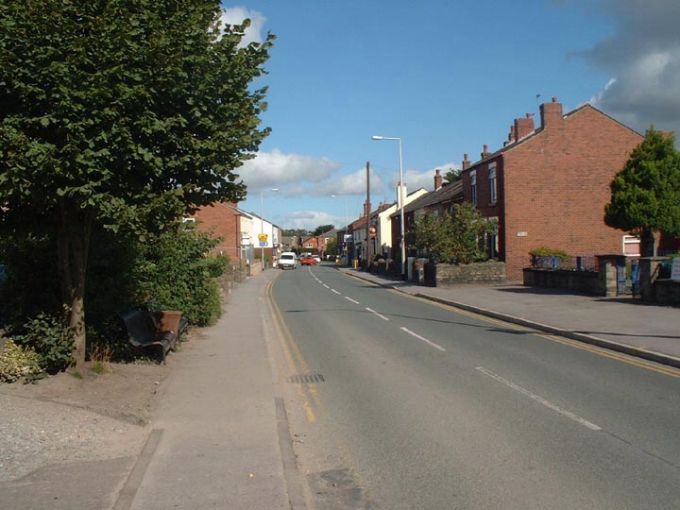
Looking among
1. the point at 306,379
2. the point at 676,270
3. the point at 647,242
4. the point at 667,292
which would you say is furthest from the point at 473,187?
the point at 306,379

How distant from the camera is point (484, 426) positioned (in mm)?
7180

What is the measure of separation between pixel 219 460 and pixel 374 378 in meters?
4.53

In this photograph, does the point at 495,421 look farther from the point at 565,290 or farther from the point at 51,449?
the point at 565,290

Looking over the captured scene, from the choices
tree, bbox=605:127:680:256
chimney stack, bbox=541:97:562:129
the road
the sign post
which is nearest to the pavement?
the road

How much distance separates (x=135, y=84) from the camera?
7562mm

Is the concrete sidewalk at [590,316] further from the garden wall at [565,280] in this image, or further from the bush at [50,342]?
the bush at [50,342]

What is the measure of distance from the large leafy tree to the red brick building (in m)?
28.3

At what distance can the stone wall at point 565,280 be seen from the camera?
963 inches

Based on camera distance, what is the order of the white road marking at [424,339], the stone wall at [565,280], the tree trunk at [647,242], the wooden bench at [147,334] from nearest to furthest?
1. the wooden bench at [147,334]
2. the white road marking at [424,339]
3. the tree trunk at [647,242]
4. the stone wall at [565,280]

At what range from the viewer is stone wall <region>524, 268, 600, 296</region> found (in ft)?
80.2

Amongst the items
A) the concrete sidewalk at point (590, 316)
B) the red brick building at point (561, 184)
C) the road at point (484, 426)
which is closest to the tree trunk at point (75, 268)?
the road at point (484, 426)

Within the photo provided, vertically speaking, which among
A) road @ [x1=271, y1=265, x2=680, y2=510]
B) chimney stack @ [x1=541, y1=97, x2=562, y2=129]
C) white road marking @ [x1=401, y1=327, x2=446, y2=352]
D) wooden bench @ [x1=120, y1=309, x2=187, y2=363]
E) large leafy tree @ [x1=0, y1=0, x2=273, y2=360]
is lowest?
road @ [x1=271, y1=265, x2=680, y2=510]

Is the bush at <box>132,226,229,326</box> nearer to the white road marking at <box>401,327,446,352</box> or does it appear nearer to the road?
the road

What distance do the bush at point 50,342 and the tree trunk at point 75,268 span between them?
142 mm
